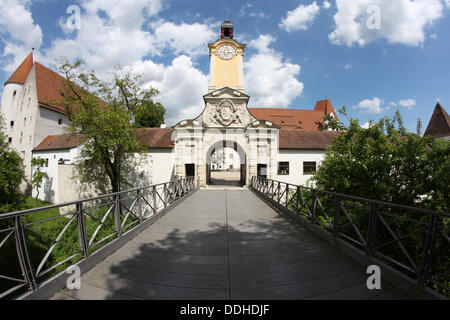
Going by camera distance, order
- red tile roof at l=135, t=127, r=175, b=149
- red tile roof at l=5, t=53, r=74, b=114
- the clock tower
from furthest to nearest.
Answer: red tile roof at l=5, t=53, r=74, b=114 < the clock tower < red tile roof at l=135, t=127, r=175, b=149

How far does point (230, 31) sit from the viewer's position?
21.8 m

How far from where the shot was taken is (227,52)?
2036 cm

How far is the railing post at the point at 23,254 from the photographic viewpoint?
2328mm

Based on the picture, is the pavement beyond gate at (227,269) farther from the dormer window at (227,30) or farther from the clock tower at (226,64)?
the dormer window at (227,30)

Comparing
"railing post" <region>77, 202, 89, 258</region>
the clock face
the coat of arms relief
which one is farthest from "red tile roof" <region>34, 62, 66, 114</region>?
"railing post" <region>77, 202, 89, 258</region>

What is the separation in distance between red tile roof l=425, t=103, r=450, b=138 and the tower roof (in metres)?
53.3

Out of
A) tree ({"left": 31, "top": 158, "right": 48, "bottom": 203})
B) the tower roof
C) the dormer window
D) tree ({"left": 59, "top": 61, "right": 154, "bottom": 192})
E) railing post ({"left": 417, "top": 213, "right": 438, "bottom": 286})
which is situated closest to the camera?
railing post ({"left": 417, "top": 213, "right": 438, "bottom": 286})

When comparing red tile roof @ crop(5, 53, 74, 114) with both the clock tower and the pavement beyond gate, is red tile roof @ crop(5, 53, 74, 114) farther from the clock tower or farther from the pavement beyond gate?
the pavement beyond gate

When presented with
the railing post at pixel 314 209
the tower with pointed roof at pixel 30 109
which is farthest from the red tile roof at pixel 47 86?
the railing post at pixel 314 209

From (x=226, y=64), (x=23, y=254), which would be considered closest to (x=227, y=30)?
(x=226, y=64)

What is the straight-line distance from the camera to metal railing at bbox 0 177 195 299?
238 cm
